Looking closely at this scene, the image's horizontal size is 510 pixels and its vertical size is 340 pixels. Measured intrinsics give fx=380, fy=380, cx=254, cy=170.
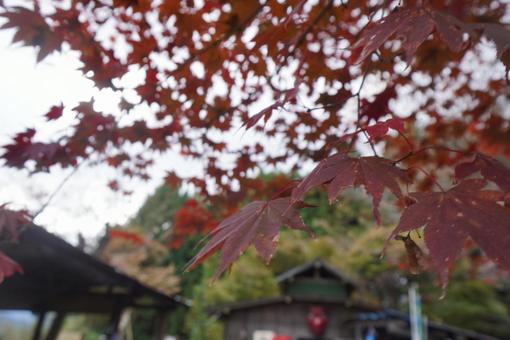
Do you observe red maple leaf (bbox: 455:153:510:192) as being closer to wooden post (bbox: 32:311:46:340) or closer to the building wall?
wooden post (bbox: 32:311:46:340)

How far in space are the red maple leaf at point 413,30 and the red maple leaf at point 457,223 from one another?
17.0 inches

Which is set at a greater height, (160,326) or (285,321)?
(285,321)

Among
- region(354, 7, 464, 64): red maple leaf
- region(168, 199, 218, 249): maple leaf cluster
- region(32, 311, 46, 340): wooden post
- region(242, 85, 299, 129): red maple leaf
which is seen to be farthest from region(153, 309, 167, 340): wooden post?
region(354, 7, 464, 64): red maple leaf

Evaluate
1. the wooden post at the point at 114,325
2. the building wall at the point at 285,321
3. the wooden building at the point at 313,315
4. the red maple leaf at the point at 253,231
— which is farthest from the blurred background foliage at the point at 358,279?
the red maple leaf at the point at 253,231

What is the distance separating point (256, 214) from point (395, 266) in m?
15.9

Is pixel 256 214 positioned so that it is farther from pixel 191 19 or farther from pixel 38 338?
pixel 38 338

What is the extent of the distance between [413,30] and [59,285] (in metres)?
7.24

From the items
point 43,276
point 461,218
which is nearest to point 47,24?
point 461,218

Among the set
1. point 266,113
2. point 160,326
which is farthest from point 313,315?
point 266,113

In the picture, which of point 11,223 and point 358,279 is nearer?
point 11,223

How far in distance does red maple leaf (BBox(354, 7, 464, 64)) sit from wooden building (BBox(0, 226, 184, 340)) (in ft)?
13.2

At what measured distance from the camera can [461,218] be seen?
3.11ft

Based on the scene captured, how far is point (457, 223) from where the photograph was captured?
94 centimetres

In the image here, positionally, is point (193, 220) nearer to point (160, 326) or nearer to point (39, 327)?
point (39, 327)
